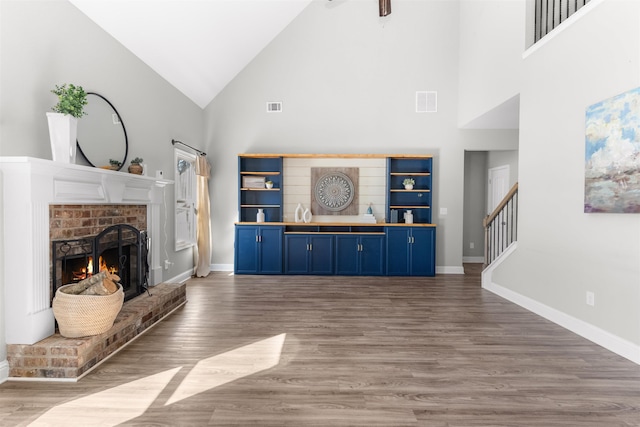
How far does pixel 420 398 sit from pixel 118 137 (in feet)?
12.7

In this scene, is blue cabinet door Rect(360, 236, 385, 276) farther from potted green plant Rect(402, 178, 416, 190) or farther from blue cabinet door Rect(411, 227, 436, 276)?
potted green plant Rect(402, 178, 416, 190)

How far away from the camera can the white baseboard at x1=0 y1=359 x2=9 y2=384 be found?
2.33m

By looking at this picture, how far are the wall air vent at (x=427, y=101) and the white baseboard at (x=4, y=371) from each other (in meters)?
6.51

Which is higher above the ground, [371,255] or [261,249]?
[261,249]

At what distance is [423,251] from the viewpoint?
246 inches

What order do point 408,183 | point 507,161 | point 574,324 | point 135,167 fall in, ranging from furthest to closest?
point 507,161, point 408,183, point 135,167, point 574,324

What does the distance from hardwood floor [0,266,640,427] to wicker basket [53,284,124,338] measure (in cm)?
33

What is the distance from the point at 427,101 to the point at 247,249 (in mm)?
4297

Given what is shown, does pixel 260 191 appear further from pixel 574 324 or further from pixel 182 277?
pixel 574 324

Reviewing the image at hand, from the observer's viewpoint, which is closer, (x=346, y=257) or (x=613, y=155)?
(x=613, y=155)

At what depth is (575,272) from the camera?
3.46m

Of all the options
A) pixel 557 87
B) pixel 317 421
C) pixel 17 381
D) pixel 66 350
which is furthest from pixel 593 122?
pixel 17 381

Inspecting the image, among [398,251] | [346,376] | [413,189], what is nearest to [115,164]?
[346,376]

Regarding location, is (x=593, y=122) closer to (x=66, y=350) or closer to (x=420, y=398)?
(x=420, y=398)
